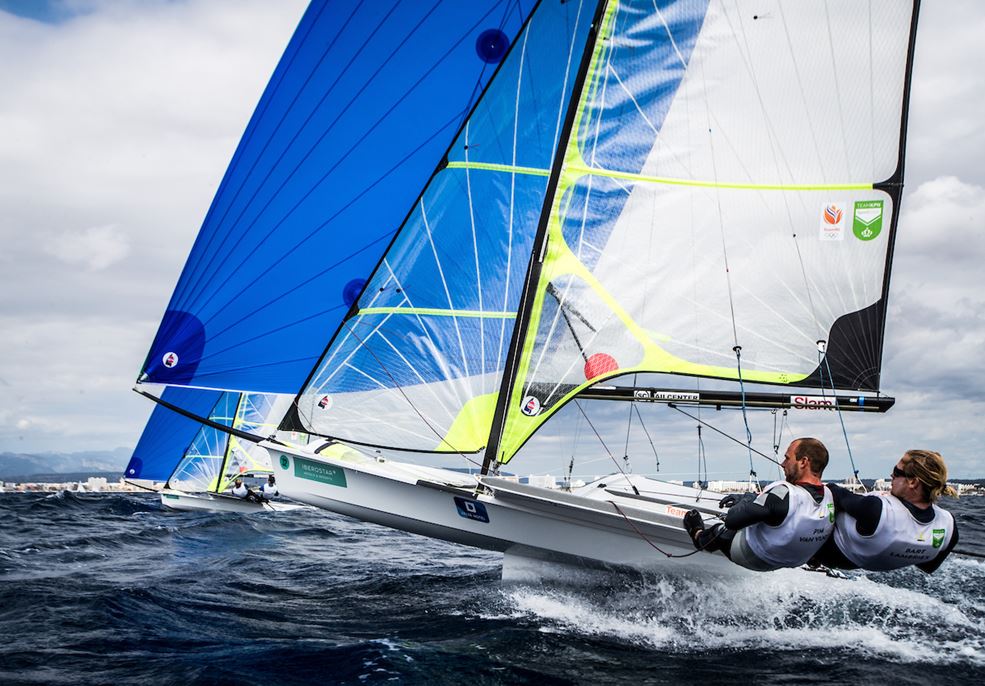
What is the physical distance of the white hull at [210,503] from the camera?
832 inches

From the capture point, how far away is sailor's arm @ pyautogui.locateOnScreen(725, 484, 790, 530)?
484 centimetres

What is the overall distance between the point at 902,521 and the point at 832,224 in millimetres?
4068

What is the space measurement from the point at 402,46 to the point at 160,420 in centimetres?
1768

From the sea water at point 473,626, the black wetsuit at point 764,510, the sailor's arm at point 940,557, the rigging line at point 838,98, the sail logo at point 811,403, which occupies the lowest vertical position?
the sea water at point 473,626

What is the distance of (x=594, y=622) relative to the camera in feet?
20.6

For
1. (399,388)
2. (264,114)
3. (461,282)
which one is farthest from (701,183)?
(264,114)

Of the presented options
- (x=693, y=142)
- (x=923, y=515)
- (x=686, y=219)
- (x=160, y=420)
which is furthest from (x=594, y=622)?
(x=160, y=420)

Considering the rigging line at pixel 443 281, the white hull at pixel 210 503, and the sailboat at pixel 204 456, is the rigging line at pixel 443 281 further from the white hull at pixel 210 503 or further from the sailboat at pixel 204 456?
the white hull at pixel 210 503

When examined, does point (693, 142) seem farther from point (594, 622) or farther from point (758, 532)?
point (594, 622)

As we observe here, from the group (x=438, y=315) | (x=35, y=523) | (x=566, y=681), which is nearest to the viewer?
(x=566, y=681)

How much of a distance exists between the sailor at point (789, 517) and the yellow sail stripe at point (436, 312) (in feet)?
11.8

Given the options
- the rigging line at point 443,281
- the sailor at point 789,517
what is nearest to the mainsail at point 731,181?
the rigging line at point 443,281

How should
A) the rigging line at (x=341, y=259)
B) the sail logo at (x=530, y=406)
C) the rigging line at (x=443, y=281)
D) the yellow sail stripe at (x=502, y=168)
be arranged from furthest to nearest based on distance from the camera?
the yellow sail stripe at (x=502, y=168), the rigging line at (x=341, y=259), the rigging line at (x=443, y=281), the sail logo at (x=530, y=406)

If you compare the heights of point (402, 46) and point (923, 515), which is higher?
point (402, 46)
